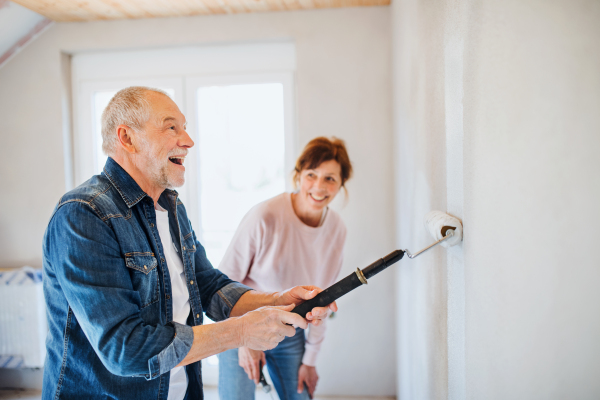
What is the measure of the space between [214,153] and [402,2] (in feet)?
4.94

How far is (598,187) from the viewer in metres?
0.56

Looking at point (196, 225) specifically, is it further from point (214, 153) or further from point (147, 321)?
point (147, 321)

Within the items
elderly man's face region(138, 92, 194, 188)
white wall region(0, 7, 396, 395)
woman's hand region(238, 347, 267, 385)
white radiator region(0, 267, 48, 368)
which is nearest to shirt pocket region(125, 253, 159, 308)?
elderly man's face region(138, 92, 194, 188)

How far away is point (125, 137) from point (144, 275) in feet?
1.21

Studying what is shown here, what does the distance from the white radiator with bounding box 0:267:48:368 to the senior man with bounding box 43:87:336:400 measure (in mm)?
1957

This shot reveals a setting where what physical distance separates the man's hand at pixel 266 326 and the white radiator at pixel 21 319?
2.27 meters

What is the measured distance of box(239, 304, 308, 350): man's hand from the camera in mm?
972

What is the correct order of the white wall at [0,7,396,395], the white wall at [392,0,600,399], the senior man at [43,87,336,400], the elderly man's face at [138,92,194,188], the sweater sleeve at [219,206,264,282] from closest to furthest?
the white wall at [392,0,600,399]
the senior man at [43,87,336,400]
the elderly man's face at [138,92,194,188]
the sweater sleeve at [219,206,264,282]
the white wall at [0,7,396,395]

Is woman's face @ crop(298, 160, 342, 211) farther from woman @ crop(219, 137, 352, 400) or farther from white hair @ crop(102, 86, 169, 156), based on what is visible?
white hair @ crop(102, 86, 169, 156)

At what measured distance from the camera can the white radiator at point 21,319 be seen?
2598 mm

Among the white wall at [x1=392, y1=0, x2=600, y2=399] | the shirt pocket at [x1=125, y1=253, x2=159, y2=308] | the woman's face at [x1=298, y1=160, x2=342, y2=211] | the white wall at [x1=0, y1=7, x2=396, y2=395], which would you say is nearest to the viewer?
the white wall at [x1=392, y1=0, x2=600, y2=399]

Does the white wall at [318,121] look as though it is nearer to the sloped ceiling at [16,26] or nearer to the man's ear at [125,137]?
the sloped ceiling at [16,26]

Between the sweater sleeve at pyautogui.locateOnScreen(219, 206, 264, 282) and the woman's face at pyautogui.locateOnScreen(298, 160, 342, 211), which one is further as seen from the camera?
the woman's face at pyautogui.locateOnScreen(298, 160, 342, 211)

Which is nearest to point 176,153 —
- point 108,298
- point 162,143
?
point 162,143
